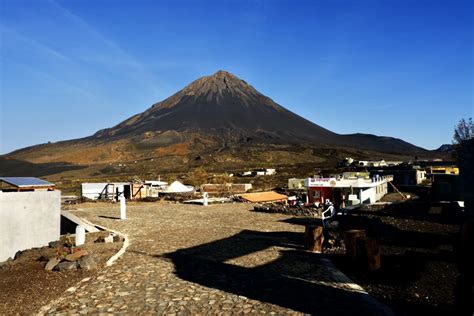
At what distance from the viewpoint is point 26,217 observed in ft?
42.4

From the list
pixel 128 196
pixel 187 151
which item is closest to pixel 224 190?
pixel 128 196

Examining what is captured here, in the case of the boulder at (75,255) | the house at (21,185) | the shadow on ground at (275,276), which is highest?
the house at (21,185)

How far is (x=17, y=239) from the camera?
12.6 m

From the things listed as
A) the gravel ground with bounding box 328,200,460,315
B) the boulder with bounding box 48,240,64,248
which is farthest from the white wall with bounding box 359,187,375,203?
the boulder with bounding box 48,240,64,248

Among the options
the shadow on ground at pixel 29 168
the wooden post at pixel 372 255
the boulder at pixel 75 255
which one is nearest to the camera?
the wooden post at pixel 372 255

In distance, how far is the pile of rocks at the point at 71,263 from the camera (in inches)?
414

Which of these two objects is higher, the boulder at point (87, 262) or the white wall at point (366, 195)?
the white wall at point (366, 195)

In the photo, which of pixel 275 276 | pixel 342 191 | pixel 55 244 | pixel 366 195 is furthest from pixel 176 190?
pixel 275 276

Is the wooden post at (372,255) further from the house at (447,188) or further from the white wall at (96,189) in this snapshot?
the white wall at (96,189)

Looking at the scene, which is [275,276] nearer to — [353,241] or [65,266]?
[353,241]

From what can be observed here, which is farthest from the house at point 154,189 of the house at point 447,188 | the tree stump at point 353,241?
the tree stump at point 353,241

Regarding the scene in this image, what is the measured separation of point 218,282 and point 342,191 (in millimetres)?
21264

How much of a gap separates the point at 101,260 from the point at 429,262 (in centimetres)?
905

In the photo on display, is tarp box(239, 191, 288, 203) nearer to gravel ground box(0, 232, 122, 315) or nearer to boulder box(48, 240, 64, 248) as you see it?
boulder box(48, 240, 64, 248)
